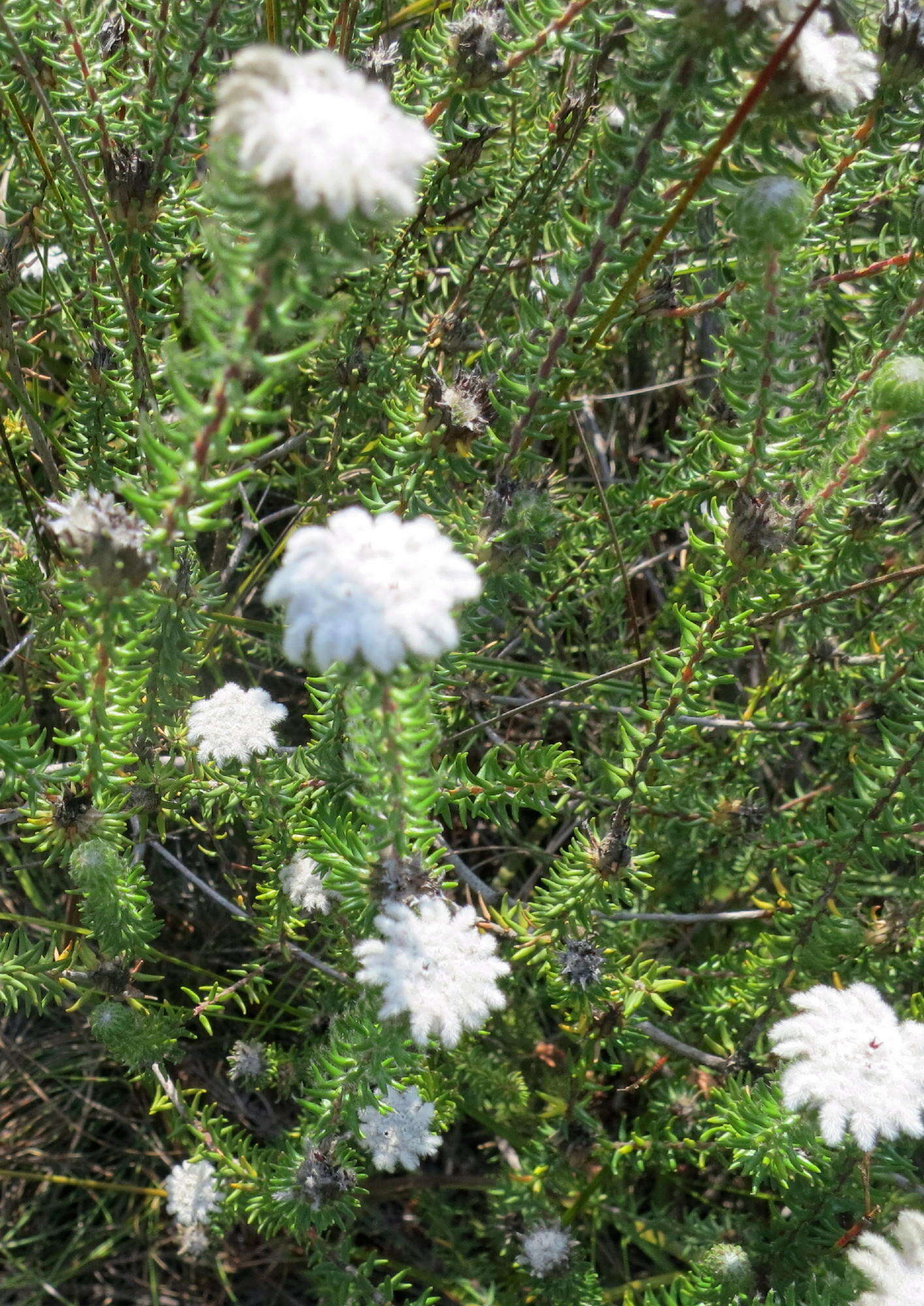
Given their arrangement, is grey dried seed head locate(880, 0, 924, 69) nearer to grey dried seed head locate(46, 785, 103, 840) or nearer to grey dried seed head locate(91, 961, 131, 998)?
grey dried seed head locate(46, 785, 103, 840)

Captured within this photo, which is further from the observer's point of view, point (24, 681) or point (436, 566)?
point (24, 681)

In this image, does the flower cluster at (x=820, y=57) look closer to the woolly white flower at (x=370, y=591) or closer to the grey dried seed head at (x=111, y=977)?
the woolly white flower at (x=370, y=591)

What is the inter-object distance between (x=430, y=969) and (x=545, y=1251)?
1.24m

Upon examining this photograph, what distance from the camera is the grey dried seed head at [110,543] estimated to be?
1261 millimetres

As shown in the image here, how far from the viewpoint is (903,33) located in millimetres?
1711

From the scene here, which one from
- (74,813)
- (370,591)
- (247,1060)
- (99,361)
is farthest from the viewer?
(247,1060)

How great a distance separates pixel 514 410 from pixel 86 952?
1.36 m

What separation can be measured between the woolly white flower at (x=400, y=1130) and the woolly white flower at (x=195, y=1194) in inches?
17.8

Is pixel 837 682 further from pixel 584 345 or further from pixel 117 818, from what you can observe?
pixel 117 818

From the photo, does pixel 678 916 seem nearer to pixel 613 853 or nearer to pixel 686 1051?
pixel 686 1051

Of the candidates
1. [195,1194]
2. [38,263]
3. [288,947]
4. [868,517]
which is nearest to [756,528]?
[868,517]

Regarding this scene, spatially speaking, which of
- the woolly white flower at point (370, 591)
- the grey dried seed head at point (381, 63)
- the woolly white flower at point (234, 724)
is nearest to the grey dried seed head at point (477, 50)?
the grey dried seed head at point (381, 63)

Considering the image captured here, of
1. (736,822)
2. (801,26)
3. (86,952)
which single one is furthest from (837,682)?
(86,952)

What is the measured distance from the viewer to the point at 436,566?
1098mm
